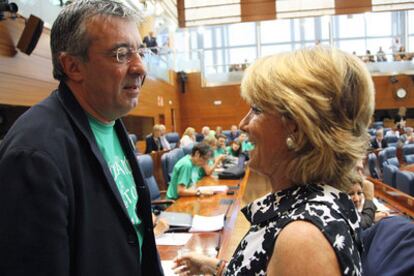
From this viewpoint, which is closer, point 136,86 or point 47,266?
point 47,266

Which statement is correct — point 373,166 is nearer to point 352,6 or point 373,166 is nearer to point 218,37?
point 352,6

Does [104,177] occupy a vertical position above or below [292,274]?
above

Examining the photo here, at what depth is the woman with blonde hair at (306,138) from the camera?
31.7 inches

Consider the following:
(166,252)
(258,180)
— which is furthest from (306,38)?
(166,252)

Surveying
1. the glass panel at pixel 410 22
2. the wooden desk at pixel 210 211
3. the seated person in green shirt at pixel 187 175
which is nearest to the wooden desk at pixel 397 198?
the wooden desk at pixel 210 211

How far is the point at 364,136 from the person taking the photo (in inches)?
35.6

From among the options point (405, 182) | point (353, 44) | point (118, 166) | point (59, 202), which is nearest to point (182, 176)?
point (405, 182)

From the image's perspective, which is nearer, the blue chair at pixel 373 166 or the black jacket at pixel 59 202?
the black jacket at pixel 59 202

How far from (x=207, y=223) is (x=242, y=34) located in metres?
19.0

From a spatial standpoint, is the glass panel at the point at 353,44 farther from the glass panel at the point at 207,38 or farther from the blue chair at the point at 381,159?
the blue chair at the point at 381,159

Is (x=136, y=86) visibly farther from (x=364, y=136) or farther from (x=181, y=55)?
(x=181, y=55)

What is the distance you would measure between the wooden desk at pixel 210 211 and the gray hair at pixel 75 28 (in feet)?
3.80

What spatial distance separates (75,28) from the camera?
38.4 inches

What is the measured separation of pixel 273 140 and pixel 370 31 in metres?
21.5
